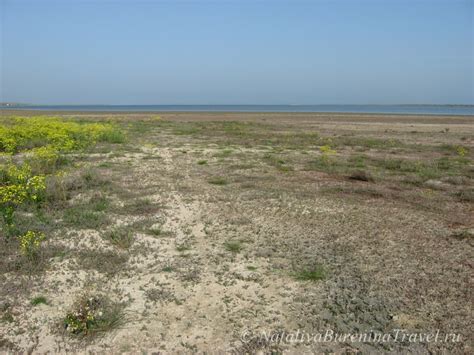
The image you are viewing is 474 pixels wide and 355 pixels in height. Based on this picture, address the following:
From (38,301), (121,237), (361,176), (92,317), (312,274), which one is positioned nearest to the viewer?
(92,317)

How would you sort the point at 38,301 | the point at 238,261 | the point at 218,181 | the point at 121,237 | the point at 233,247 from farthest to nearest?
the point at 218,181
the point at 121,237
the point at 233,247
the point at 238,261
the point at 38,301

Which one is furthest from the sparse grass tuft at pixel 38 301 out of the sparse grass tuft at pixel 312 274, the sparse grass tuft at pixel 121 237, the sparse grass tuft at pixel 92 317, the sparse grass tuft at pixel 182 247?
the sparse grass tuft at pixel 312 274

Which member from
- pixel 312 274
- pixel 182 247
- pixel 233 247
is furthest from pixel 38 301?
pixel 312 274

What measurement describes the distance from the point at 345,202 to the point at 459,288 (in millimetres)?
4434

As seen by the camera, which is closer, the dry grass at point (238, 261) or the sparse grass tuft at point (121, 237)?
the dry grass at point (238, 261)

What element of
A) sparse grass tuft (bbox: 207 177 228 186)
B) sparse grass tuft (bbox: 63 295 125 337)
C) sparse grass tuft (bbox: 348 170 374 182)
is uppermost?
sparse grass tuft (bbox: 348 170 374 182)

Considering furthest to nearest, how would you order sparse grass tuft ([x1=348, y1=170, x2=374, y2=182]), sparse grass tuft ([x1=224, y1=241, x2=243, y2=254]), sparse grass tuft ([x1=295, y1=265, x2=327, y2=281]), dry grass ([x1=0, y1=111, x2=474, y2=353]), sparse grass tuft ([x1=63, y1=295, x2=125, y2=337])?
sparse grass tuft ([x1=348, y1=170, x2=374, y2=182])
sparse grass tuft ([x1=224, y1=241, x2=243, y2=254])
sparse grass tuft ([x1=295, y1=265, x2=327, y2=281])
dry grass ([x1=0, y1=111, x2=474, y2=353])
sparse grass tuft ([x1=63, y1=295, x2=125, y2=337])

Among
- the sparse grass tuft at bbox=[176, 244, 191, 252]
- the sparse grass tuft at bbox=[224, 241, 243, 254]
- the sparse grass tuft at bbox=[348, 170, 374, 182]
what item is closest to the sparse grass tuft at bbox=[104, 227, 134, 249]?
the sparse grass tuft at bbox=[176, 244, 191, 252]

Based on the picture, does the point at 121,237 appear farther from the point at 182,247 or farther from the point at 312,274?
the point at 312,274

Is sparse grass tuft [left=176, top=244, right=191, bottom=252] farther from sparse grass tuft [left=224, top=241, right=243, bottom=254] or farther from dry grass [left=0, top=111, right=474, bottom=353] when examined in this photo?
sparse grass tuft [left=224, top=241, right=243, bottom=254]

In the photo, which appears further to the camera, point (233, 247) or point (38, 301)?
point (233, 247)

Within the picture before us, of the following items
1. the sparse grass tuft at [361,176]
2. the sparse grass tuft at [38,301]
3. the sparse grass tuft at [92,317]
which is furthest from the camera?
the sparse grass tuft at [361,176]

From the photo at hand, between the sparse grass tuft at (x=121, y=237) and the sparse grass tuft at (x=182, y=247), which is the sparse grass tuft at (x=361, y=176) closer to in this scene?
the sparse grass tuft at (x=182, y=247)

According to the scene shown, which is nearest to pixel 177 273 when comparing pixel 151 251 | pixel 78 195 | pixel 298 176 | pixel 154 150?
pixel 151 251
